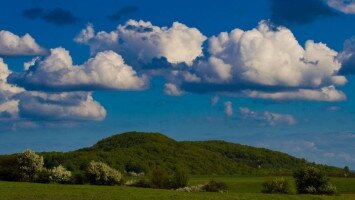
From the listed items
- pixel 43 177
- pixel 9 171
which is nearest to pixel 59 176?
pixel 43 177

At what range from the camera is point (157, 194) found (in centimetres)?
8125

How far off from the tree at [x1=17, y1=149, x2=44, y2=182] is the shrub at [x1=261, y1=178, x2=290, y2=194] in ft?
130

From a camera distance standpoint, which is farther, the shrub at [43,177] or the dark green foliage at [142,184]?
the dark green foliage at [142,184]

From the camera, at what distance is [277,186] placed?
351 feet

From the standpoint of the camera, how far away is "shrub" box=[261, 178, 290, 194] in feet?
346

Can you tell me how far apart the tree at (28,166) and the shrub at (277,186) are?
3962cm

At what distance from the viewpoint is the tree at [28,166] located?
112 metres

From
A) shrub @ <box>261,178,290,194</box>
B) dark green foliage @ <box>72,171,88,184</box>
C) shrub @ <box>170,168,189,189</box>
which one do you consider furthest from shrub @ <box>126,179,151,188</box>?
shrub @ <box>261,178,290,194</box>

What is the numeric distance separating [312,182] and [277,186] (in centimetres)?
583

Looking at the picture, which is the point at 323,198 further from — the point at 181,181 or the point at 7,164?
the point at 7,164

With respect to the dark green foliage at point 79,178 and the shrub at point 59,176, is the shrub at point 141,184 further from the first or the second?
the shrub at point 59,176

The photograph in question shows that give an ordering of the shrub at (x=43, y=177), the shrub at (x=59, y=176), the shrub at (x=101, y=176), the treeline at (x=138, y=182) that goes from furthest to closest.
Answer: the shrub at (x=101, y=176) → the shrub at (x=43, y=177) → the shrub at (x=59, y=176) → the treeline at (x=138, y=182)

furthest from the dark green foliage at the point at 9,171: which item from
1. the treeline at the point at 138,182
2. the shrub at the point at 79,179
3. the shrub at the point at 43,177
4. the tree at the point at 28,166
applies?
the shrub at the point at 79,179

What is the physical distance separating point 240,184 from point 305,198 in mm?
70601
